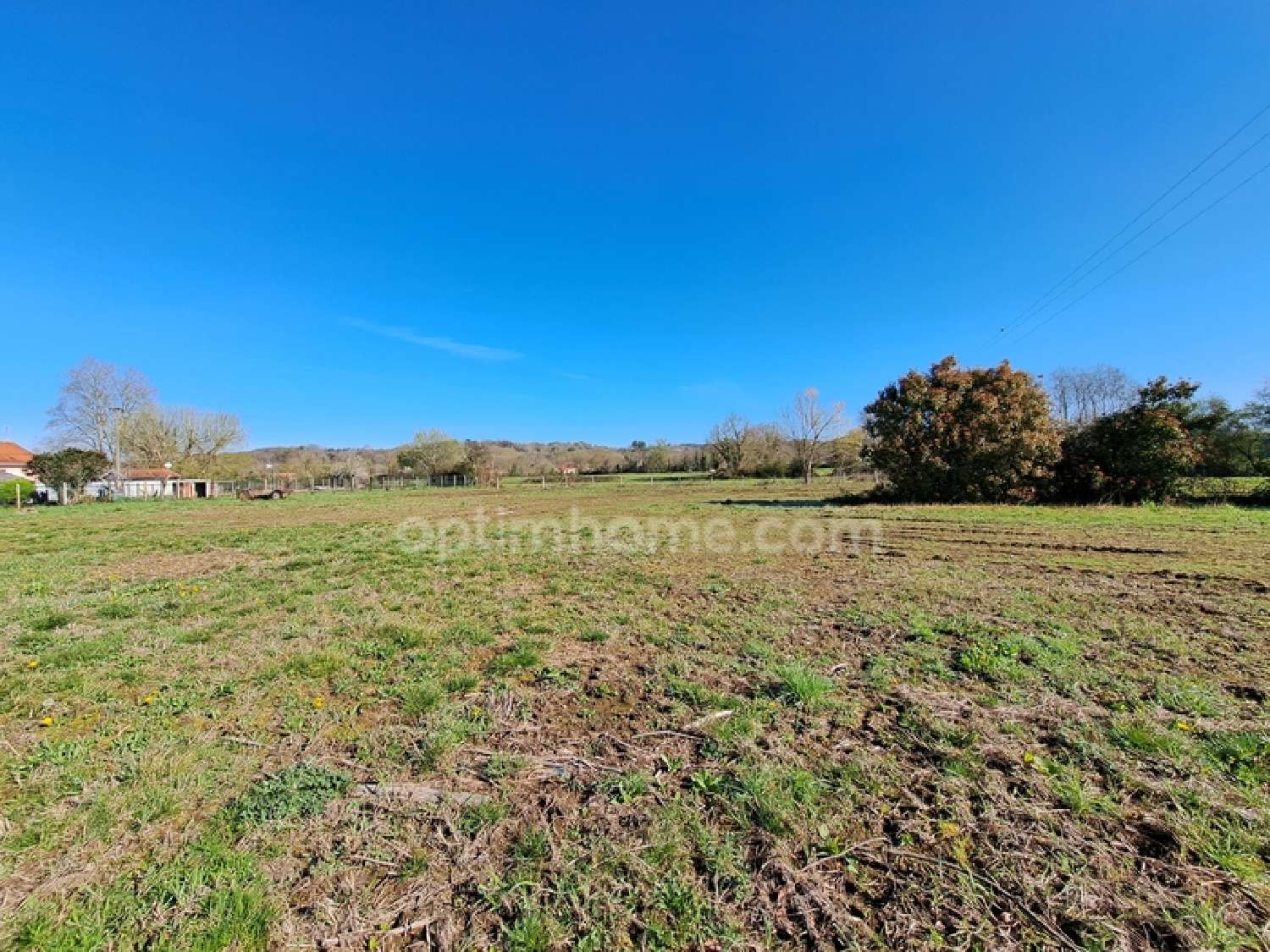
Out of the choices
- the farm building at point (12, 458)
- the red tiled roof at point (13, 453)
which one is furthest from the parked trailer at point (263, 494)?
the red tiled roof at point (13, 453)

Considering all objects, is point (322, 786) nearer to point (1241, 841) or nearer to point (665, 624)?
point (665, 624)

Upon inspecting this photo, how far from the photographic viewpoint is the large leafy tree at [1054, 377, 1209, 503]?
613 inches

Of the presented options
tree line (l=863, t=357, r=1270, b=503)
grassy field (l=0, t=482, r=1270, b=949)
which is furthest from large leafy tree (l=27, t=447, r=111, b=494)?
tree line (l=863, t=357, r=1270, b=503)

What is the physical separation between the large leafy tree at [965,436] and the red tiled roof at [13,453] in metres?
78.8

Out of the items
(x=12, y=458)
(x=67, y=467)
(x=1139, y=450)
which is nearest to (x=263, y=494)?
(x=67, y=467)

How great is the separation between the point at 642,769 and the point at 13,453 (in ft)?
273

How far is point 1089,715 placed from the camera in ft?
9.87

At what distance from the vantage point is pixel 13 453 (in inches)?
2012

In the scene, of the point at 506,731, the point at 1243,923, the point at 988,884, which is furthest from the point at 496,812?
the point at 1243,923

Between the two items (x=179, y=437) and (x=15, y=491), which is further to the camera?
(x=179, y=437)

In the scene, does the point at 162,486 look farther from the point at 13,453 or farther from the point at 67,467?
the point at 13,453

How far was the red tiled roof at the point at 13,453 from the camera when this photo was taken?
4936cm

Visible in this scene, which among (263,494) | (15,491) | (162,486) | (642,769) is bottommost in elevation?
(642,769)

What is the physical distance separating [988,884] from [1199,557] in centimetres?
976
